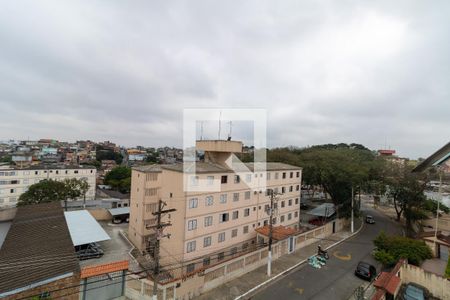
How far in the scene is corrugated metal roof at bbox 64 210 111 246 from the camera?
22.9 metres

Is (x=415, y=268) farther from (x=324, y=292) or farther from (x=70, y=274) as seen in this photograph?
(x=70, y=274)

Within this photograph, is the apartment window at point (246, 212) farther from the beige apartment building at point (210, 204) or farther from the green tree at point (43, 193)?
the green tree at point (43, 193)

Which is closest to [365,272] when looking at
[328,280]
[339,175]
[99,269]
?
[328,280]

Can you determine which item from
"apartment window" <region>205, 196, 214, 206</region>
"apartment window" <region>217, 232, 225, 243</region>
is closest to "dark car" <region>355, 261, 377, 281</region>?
"apartment window" <region>217, 232, 225, 243</region>

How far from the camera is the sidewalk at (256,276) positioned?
49.3ft

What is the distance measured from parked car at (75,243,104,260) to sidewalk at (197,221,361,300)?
13.2 m

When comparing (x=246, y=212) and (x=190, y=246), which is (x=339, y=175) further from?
(x=190, y=246)

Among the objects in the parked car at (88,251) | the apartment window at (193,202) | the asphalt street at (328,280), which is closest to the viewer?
the asphalt street at (328,280)

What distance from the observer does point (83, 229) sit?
25.0 m

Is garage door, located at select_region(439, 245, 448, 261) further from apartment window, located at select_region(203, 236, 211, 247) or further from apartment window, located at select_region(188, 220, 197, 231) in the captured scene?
apartment window, located at select_region(188, 220, 197, 231)

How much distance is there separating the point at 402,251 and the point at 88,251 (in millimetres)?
26412

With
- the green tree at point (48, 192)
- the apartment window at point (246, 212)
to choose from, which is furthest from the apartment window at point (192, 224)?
the green tree at point (48, 192)

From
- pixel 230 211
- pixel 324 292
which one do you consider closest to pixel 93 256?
pixel 230 211

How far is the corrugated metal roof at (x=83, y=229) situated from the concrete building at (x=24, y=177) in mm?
24229
